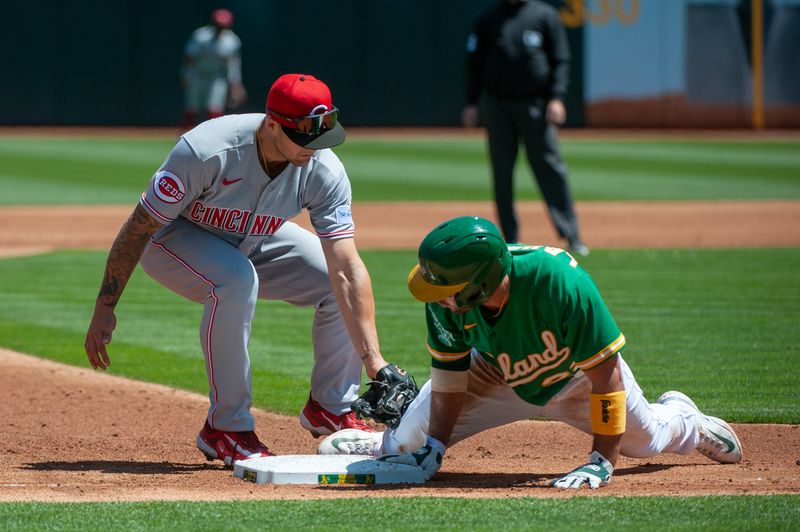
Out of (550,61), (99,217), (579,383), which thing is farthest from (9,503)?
(99,217)

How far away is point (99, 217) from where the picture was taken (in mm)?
14773

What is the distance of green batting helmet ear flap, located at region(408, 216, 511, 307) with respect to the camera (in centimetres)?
397

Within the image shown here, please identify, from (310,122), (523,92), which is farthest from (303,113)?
Answer: (523,92)

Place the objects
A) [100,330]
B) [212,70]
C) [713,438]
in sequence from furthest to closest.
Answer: [212,70] < [713,438] < [100,330]

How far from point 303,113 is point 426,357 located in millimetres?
2915

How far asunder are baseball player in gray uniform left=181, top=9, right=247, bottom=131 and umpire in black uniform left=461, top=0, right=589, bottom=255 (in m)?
11.1

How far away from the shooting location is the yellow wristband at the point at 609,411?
4223 millimetres

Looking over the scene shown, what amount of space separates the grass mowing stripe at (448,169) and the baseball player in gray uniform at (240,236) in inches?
477

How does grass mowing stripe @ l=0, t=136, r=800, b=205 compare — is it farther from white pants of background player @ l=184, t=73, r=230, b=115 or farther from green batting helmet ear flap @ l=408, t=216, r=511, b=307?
green batting helmet ear flap @ l=408, t=216, r=511, b=307

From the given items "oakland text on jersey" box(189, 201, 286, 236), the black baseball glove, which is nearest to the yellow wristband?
the black baseball glove

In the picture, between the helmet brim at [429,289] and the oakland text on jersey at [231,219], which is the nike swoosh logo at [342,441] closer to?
the oakland text on jersey at [231,219]

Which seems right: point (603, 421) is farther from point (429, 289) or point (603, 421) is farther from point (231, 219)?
point (231, 219)

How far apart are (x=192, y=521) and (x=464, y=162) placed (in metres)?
18.4

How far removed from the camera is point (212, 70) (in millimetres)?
22188
